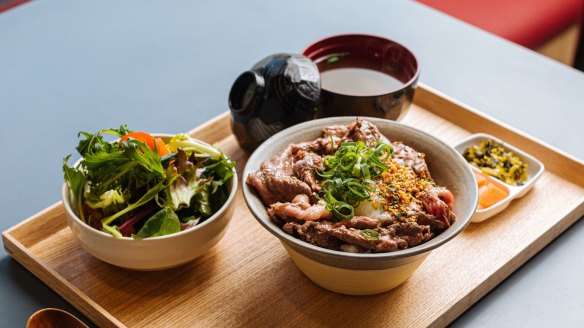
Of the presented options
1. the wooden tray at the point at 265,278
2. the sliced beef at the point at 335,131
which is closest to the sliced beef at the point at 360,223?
the wooden tray at the point at 265,278

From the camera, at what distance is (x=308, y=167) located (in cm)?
187

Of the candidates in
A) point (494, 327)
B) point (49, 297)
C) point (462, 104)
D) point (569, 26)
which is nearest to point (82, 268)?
point (49, 297)

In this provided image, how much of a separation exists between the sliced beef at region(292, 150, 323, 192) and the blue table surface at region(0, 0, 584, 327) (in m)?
0.55

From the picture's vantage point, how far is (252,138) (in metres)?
2.26

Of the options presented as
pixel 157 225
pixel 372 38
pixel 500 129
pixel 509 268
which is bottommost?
pixel 509 268

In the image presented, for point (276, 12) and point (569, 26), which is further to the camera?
point (569, 26)

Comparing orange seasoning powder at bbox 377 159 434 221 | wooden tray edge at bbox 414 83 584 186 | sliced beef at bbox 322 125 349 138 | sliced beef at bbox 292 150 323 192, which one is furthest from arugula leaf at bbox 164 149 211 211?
wooden tray edge at bbox 414 83 584 186

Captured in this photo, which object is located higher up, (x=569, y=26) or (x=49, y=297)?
(x=49, y=297)

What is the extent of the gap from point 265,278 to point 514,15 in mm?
2891

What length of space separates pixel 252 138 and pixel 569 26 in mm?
3059

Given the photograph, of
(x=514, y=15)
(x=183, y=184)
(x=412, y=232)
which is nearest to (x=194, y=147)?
(x=183, y=184)

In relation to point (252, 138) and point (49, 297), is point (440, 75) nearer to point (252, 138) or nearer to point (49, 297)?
point (252, 138)

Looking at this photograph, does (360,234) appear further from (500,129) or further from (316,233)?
(500,129)

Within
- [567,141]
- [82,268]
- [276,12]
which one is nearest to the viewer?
[82,268]
